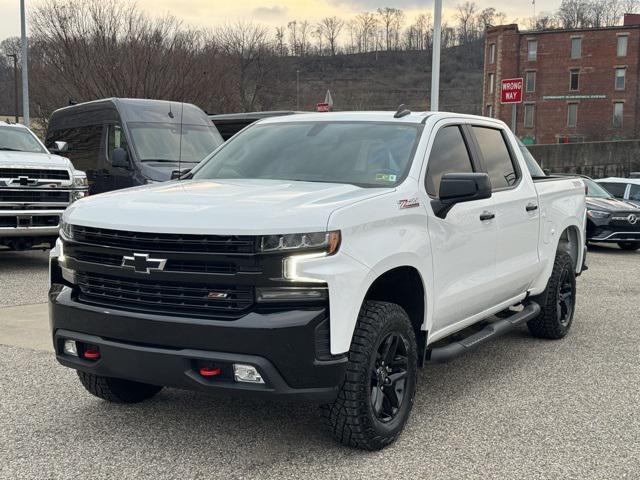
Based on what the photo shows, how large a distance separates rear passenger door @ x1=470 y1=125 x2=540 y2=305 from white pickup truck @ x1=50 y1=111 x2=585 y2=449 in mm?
177

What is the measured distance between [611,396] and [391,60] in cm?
13395

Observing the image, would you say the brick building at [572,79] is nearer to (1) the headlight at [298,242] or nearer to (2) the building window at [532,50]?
(2) the building window at [532,50]

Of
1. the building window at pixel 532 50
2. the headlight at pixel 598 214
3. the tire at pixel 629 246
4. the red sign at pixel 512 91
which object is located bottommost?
the tire at pixel 629 246

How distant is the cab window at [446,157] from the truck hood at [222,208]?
569 millimetres

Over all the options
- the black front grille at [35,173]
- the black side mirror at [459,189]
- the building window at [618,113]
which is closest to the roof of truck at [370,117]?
the black side mirror at [459,189]

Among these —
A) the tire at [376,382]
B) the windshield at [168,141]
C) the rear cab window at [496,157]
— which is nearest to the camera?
the tire at [376,382]

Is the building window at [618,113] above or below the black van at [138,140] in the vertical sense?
above

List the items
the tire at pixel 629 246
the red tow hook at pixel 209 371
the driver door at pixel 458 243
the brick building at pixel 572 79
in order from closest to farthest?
the red tow hook at pixel 209 371 → the driver door at pixel 458 243 → the tire at pixel 629 246 → the brick building at pixel 572 79

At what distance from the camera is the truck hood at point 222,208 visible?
→ 3.46 metres

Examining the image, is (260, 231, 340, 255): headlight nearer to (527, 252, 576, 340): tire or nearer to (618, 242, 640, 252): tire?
(527, 252, 576, 340): tire

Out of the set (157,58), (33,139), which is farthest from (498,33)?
(33,139)

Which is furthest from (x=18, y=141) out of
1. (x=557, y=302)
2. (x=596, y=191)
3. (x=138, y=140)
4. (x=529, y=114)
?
(x=529, y=114)

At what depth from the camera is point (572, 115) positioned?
68.8 metres

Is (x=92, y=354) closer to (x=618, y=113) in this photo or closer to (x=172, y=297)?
(x=172, y=297)
